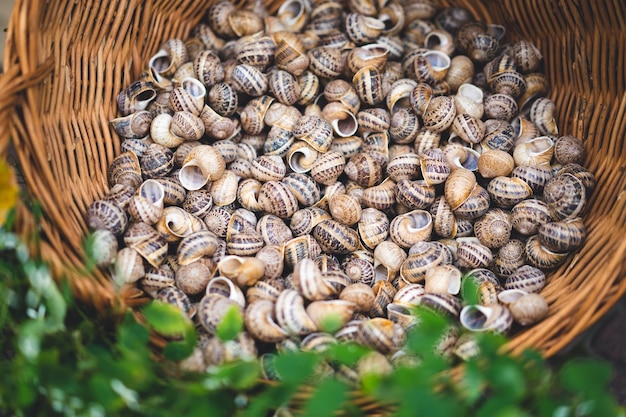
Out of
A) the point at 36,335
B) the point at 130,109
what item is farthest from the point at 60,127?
the point at 36,335

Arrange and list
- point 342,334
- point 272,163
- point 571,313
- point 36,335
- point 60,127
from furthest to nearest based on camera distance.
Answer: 1. point 272,163
2. point 60,127
3. point 342,334
4. point 571,313
5. point 36,335

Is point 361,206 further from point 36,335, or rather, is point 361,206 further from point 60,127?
point 36,335

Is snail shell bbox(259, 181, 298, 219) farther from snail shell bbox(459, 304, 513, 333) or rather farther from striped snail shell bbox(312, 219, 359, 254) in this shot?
snail shell bbox(459, 304, 513, 333)

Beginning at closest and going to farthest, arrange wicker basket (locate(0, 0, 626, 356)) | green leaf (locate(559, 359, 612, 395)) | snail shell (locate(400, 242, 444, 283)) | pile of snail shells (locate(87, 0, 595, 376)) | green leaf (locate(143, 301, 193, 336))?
green leaf (locate(559, 359, 612, 395))
green leaf (locate(143, 301, 193, 336))
wicker basket (locate(0, 0, 626, 356))
pile of snail shells (locate(87, 0, 595, 376))
snail shell (locate(400, 242, 444, 283))

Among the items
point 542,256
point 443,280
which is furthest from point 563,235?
point 443,280

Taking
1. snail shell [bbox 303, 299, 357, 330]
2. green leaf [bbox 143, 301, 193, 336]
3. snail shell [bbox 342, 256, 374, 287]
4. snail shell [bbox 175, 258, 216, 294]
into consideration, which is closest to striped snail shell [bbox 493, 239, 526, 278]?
snail shell [bbox 342, 256, 374, 287]

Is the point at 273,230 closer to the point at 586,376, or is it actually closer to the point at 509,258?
the point at 509,258
